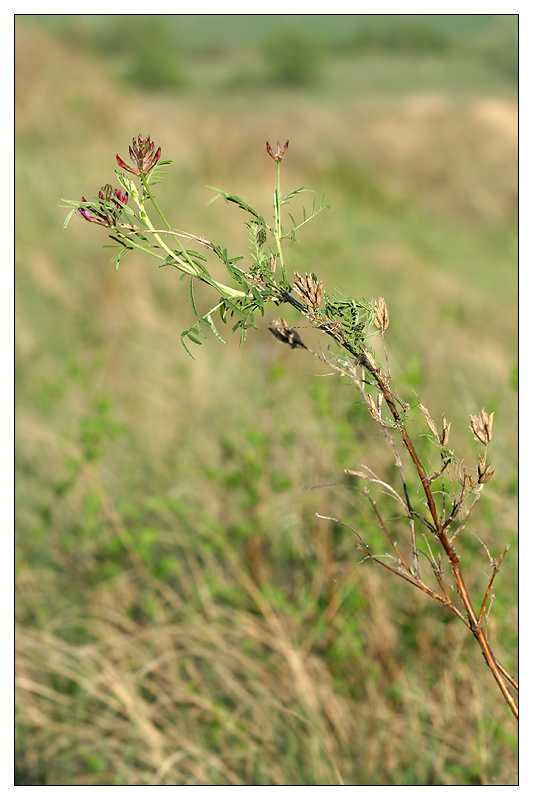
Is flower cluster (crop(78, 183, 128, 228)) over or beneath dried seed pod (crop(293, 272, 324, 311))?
over

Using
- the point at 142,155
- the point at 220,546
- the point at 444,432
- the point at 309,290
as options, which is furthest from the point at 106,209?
the point at 220,546

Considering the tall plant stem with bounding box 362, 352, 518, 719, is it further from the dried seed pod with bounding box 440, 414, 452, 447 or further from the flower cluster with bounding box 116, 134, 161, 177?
the flower cluster with bounding box 116, 134, 161, 177

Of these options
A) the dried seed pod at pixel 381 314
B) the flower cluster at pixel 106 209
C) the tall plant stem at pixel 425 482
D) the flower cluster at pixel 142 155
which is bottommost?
the tall plant stem at pixel 425 482

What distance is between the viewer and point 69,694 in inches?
84.4

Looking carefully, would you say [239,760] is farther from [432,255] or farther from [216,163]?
[432,255]

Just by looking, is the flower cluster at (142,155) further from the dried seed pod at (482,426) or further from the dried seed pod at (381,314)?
the dried seed pod at (482,426)

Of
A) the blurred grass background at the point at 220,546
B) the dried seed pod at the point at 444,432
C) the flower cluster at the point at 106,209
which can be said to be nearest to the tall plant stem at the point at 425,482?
the dried seed pod at the point at 444,432

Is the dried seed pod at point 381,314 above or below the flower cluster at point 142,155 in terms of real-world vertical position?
below

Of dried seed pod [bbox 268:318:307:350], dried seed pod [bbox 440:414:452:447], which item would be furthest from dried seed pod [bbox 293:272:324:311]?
dried seed pod [bbox 440:414:452:447]

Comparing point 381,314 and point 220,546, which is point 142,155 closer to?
point 381,314

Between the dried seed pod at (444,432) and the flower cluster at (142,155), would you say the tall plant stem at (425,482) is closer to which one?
the dried seed pod at (444,432)

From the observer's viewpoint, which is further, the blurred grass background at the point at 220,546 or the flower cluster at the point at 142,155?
the blurred grass background at the point at 220,546

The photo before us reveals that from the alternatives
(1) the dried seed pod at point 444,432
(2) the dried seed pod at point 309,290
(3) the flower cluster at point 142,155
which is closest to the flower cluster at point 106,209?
(3) the flower cluster at point 142,155

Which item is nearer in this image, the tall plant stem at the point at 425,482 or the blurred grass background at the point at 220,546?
the tall plant stem at the point at 425,482
